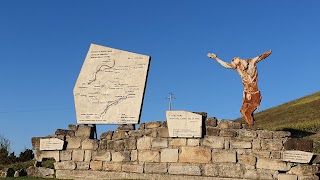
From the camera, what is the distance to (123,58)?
15.9 meters

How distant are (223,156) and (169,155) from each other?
5.72 ft

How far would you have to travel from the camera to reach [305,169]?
12859mm

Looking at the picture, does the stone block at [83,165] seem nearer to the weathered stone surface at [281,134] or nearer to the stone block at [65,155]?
the stone block at [65,155]

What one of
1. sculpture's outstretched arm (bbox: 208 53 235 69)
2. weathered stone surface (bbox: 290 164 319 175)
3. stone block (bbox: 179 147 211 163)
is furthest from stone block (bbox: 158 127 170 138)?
sculpture's outstretched arm (bbox: 208 53 235 69)

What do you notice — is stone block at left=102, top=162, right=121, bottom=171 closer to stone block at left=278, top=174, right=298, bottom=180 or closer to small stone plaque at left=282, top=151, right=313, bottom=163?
stone block at left=278, top=174, right=298, bottom=180

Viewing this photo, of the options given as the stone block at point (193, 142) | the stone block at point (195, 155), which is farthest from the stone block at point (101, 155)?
the stone block at point (193, 142)

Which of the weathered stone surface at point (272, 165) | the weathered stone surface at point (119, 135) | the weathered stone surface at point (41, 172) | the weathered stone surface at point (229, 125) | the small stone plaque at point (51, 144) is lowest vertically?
the weathered stone surface at point (41, 172)

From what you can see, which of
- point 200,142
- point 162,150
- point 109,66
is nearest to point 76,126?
point 109,66

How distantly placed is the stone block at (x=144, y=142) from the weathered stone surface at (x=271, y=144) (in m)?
3.66

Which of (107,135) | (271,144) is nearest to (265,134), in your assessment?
(271,144)

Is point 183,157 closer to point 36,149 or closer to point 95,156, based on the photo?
point 95,156

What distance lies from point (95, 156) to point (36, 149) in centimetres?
253

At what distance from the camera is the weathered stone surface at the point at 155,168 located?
1436 cm

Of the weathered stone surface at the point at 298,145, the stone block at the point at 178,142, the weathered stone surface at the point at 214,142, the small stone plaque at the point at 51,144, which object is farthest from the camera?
the small stone plaque at the point at 51,144
